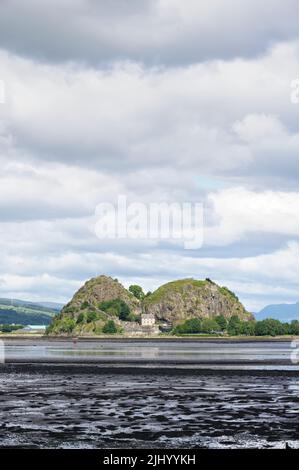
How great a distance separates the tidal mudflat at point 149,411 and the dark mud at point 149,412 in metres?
0.06

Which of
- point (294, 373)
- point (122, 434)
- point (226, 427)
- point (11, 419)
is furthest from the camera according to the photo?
point (294, 373)

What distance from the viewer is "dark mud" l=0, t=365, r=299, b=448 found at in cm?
4581

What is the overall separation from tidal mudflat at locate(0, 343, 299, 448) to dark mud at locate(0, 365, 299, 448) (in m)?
0.06

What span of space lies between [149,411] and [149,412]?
73 cm

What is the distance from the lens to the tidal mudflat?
150 ft

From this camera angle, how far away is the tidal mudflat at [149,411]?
45812mm

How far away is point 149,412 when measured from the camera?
59.7 metres

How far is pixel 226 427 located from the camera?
51.0 metres

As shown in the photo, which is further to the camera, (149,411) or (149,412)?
(149,411)

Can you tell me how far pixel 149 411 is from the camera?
2379 inches
